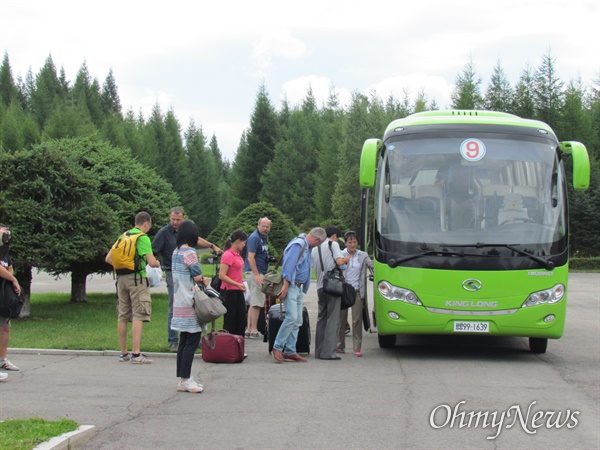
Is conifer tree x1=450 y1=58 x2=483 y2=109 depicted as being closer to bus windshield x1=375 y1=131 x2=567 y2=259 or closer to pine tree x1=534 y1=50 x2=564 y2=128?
pine tree x1=534 y1=50 x2=564 y2=128

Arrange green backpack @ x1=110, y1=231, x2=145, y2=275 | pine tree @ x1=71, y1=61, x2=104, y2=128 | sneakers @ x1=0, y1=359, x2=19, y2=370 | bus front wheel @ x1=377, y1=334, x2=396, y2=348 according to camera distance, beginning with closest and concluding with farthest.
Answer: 1. sneakers @ x1=0, y1=359, x2=19, y2=370
2. green backpack @ x1=110, y1=231, x2=145, y2=275
3. bus front wheel @ x1=377, y1=334, x2=396, y2=348
4. pine tree @ x1=71, y1=61, x2=104, y2=128

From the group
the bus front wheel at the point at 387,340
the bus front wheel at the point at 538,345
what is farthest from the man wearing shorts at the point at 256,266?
the bus front wheel at the point at 538,345

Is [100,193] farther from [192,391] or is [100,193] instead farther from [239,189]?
[239,189]

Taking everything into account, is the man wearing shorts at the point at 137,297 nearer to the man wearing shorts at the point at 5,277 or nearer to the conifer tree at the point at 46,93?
the man wearing shorts at the point at 5,277

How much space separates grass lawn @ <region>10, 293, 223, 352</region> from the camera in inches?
482

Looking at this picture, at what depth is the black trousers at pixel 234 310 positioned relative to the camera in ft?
40.4

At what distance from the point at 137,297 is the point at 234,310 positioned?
1.89m

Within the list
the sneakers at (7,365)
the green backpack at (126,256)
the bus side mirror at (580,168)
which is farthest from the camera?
the bus side mirror at (580,168)

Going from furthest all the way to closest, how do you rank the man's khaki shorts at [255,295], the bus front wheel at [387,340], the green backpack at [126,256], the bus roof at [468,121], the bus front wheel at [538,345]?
the man's khaki shorts at [255,295]
the bus front wheel at [387,340]
the bus front wheel at [538,345]
the bus roof at [468,121]
the green backpack at [126,256]

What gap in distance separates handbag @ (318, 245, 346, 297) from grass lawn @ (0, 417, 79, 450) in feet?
17.6

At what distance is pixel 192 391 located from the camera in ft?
28.9

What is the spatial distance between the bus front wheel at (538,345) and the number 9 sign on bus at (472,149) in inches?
116

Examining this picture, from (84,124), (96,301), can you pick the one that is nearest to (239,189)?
(84,124)

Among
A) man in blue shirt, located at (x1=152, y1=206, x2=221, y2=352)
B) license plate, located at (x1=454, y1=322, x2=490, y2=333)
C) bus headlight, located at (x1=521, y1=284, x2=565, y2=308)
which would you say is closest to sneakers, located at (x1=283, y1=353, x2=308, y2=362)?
man in blue shirt, located at (x1=152, y1=206, x2=221, y2=352)
